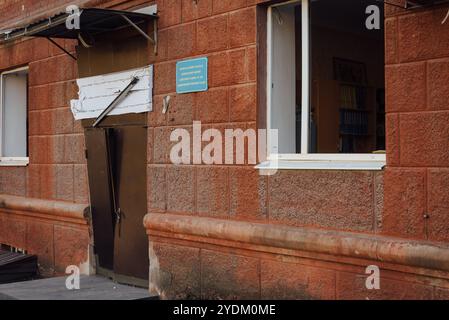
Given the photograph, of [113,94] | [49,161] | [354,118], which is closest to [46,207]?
[49,161]

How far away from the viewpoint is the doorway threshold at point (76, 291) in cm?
755

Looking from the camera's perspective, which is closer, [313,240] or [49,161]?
[313,240]

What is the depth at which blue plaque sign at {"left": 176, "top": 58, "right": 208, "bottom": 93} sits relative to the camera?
7.11m

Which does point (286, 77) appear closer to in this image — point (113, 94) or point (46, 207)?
point (113, 94)

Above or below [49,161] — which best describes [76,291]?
below

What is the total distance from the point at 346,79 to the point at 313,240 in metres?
3.40

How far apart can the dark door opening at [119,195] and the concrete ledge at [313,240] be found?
23.2 inches

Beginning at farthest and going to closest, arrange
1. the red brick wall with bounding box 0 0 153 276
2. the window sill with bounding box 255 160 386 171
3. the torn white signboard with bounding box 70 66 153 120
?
the red brick wall with bounding box 0 0 153 276 < the torn white signboard with bounding box 70 66 153 120 < the window sill with bounding box 255 160 386 171

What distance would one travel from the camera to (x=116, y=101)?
8.24 m

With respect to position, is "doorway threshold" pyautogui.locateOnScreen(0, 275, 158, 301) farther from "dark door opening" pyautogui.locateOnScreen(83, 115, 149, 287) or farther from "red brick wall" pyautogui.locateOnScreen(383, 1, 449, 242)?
"red brick wall" pyautogui.locateOnScreen(383, 1, 449, 242)

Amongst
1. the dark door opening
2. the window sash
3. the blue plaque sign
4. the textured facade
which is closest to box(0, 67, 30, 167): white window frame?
the textured facade

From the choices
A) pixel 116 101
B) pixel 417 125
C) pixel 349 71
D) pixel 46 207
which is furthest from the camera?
pixel 46 207

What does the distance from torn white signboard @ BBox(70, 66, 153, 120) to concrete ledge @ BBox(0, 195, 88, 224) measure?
3.80 feet

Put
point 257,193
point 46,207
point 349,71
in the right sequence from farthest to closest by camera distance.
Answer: point 46,207, point 349,71, point 257,193
